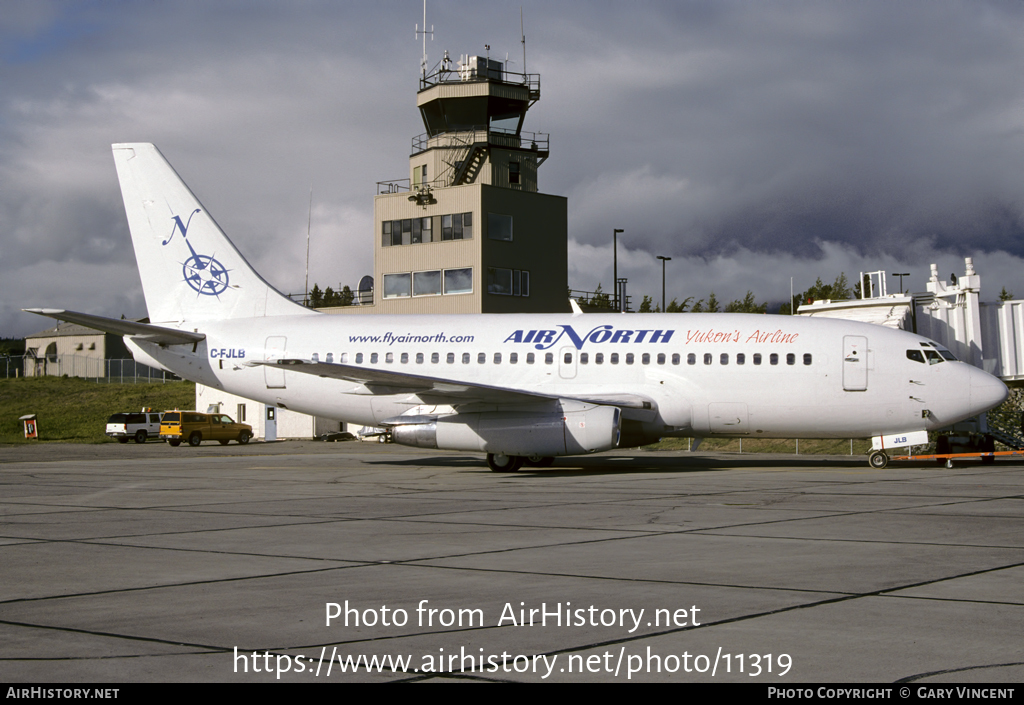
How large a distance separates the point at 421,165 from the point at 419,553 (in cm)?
5301

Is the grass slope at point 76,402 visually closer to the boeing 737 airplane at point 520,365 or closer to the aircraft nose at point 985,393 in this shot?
the boeing 737 airplane at point 520,365

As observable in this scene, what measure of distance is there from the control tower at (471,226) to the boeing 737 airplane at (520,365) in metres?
23.6

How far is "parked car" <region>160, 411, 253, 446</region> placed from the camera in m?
46.2

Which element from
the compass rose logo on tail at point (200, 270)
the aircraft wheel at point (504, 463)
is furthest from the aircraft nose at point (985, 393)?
the compass rose logo on tail at point (200, 270)

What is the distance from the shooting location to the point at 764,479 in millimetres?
19891

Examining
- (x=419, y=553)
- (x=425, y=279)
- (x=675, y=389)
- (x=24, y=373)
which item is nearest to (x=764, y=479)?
(x=675, y=389)

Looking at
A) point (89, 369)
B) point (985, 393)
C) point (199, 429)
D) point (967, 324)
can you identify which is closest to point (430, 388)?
point (985, 393)

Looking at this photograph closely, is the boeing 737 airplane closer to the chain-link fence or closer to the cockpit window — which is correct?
the cockpit window

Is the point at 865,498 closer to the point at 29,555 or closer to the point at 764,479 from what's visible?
the point at 764,479

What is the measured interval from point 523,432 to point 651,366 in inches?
152

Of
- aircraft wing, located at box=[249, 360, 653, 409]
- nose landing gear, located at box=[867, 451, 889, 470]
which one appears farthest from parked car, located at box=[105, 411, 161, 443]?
nose landing gear, located at box=[867, 451, 889, 470]

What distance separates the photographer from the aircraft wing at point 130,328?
72.6 ft

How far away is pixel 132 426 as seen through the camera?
50.7 metres

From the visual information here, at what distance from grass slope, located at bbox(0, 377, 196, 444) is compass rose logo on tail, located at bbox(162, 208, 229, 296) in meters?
35.1
